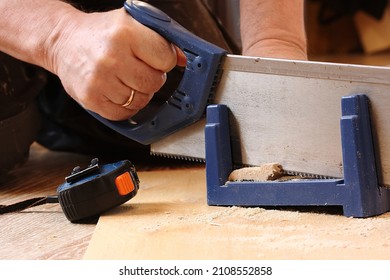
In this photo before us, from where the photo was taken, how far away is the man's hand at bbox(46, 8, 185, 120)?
154 centimetres

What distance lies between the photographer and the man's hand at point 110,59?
1.54 meters

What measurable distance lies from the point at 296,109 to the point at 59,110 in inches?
41.7

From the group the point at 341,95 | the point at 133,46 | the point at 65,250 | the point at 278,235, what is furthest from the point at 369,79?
the point at 65,250

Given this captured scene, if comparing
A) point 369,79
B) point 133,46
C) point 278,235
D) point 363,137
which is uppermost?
point 133,46

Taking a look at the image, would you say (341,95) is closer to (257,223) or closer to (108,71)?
(257,223)

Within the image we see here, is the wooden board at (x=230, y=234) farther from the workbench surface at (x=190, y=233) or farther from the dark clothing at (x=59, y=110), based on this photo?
the dark clothing at (x=59, y=110)

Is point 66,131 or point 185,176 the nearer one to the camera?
point 185,176

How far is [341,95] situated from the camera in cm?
145

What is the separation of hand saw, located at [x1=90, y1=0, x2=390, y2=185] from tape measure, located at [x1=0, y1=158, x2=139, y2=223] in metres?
0.18

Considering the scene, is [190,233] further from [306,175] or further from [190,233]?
[306,175]

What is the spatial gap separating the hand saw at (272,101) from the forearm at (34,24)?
213mm

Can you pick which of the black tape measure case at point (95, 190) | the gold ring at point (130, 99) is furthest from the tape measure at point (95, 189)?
the gold ring at point (130, 99)

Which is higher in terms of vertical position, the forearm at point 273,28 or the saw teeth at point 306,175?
the forearm at point 273,28

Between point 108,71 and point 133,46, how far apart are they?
0.08 meters
